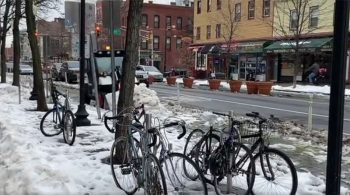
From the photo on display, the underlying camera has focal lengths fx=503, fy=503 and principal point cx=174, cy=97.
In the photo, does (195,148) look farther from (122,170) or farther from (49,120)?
(49,120)

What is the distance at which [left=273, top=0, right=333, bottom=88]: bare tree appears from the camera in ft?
117

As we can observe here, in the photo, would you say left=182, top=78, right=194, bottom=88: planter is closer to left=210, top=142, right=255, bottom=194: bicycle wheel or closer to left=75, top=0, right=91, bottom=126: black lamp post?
left=75, top=0, right=91, bottom=126: black lamp post

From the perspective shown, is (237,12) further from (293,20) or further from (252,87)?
(252,87)

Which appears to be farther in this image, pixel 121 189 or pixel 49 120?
pixel 49 120

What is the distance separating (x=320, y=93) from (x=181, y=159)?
24.8 m

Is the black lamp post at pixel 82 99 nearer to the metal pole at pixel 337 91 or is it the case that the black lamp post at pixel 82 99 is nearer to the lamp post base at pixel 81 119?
the lamp post base at pixel 81 119

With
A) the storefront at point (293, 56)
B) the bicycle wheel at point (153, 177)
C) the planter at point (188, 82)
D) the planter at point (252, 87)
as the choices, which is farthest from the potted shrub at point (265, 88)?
the bicycle wheel at point (153, 177)

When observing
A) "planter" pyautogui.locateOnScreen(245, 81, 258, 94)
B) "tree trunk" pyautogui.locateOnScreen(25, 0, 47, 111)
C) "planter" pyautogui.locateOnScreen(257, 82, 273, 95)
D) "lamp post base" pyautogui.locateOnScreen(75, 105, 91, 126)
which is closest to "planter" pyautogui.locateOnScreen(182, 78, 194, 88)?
"planter" pyautogui.locateOnScreen(245, 81, 258, 94)

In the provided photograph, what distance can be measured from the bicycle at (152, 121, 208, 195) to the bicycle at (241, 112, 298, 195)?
732 mm

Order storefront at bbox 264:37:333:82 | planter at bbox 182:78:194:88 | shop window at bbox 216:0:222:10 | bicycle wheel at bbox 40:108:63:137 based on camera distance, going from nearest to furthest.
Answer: bicycle wheel at bbox 40:108:63:137 → storefront at bbox 264:37:333:82 → planter at bbox 182:78:194:88 → shop window at bbox 216:0:222:10

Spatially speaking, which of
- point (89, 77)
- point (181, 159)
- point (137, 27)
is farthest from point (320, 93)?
point (181, 159)

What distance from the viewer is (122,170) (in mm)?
6141

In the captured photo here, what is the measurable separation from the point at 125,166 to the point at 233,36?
43700 mm

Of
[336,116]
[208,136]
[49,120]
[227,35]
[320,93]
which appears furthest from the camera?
[227,35]
